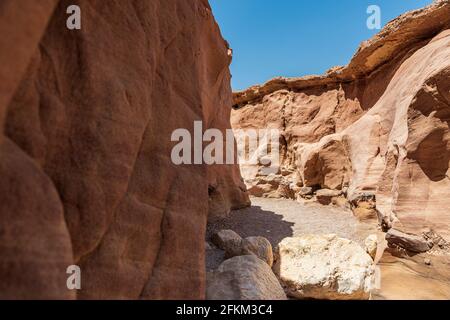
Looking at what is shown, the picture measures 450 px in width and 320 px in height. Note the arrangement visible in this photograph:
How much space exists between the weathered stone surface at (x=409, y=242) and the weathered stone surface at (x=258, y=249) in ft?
9.28

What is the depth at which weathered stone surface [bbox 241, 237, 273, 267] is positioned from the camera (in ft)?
15.8

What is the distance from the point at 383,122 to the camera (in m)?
9.30

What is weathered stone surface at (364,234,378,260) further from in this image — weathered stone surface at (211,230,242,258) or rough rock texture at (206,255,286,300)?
rough rock texture at (206,255,286,300)

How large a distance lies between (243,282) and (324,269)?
1.92 meters

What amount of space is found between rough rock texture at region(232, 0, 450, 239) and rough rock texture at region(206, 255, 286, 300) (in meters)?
4.35

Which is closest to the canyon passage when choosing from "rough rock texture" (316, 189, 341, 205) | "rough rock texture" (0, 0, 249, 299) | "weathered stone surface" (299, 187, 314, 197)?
"rough rock texture" (0, 0, 249, 299)

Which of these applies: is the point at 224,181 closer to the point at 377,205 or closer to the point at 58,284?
Answer: the point at 377,205

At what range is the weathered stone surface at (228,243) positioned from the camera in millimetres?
5077

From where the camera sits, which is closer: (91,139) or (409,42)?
(91,139)

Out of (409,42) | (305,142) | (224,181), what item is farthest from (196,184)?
(305,142)

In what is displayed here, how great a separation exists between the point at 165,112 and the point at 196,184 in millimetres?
858

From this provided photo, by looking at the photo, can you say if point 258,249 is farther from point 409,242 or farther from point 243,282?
point 409,242

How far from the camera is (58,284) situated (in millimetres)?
1706

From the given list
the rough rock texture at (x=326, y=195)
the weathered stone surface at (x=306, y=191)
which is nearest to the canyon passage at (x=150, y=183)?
the rough rock texture at (x=326, y=195)
